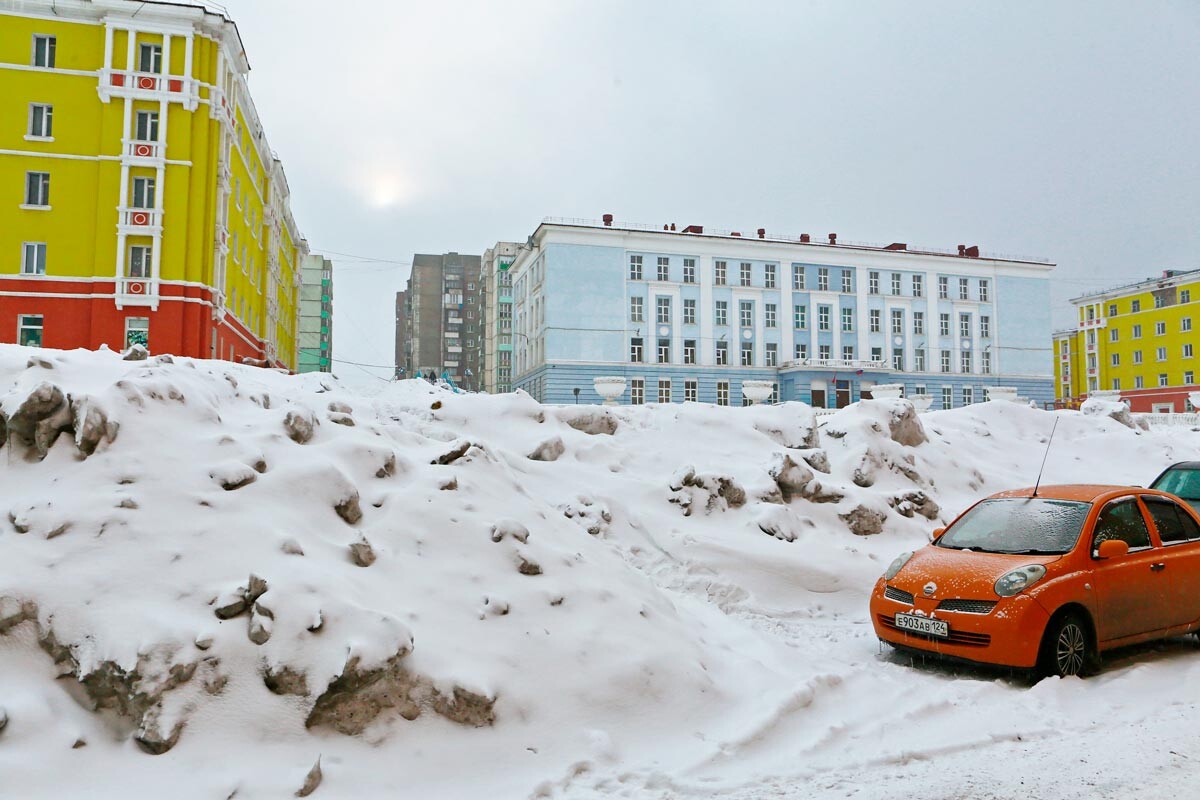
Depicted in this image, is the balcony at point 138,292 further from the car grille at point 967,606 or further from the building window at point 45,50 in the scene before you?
the car grille at point 967,606

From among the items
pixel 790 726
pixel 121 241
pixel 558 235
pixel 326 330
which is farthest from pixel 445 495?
pixel 326 330

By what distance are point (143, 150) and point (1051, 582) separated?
3162 centimetres

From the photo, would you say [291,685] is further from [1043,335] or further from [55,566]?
[1043,335]

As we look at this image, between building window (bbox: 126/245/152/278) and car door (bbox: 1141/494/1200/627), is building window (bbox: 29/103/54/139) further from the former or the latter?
car door (bbox: 1141/494/1200/627)

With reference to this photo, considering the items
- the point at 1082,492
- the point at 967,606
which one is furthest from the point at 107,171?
the point at 1082,492

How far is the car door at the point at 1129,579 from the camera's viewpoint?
20.5 feet

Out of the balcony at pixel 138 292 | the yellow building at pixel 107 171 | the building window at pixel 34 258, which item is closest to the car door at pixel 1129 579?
the yellow building at pixel 107 171

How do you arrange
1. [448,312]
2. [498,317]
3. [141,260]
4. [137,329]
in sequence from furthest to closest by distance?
[448,312] → [498,317] → [141,260] → [137,329]

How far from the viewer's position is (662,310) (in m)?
51.3

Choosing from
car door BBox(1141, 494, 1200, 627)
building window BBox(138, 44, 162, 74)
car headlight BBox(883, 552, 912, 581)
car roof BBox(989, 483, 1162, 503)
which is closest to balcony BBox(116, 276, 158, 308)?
building window BBox(138, 44, 162, 74)

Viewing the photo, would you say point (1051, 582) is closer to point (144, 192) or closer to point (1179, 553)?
point (1179, 553)

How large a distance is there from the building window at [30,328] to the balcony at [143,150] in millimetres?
6606

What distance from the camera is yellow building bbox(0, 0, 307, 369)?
90.1 feet

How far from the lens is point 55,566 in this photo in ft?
14.9
